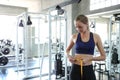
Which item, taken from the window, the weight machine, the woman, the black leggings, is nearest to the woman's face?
the woman

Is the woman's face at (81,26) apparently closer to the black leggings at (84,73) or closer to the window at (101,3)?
the black leggings at (84,73)

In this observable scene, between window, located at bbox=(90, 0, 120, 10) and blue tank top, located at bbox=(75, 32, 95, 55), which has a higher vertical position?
window, located at bbox=(90, 0, 120, 10)

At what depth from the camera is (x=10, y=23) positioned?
8727 mm

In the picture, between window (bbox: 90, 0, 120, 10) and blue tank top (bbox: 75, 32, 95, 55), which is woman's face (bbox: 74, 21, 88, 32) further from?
window (bbox: 90, 0, 120, 10)

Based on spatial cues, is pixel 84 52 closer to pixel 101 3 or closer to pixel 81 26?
pixel 81 26

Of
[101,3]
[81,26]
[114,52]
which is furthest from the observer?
[101,3]

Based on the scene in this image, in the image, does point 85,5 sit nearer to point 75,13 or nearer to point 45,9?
point 75,13

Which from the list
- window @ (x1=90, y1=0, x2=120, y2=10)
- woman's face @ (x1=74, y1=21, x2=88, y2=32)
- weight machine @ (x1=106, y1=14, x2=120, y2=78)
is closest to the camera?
woman's face @ (x1=74, y1=21, x2=88, y2=32)

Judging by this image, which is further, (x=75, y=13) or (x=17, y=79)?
(x=75, y=13)

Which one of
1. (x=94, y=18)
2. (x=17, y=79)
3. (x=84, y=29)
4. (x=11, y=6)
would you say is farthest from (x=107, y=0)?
(x=11, y=6)

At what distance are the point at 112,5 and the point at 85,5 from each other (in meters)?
1.24

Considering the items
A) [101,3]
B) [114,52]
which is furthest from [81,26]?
[101,3]

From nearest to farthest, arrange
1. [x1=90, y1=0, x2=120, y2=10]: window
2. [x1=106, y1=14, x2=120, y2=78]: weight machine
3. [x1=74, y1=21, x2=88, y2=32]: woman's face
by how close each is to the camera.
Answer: [x1=74, y1=21, x2=88, y2=32]: woman's face, [x1=106, y1=14, x2=120, y2=78]: weight machine, [x1=90, y1=0, x2=120, y2=10]: window

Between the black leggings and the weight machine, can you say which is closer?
the black leggings
